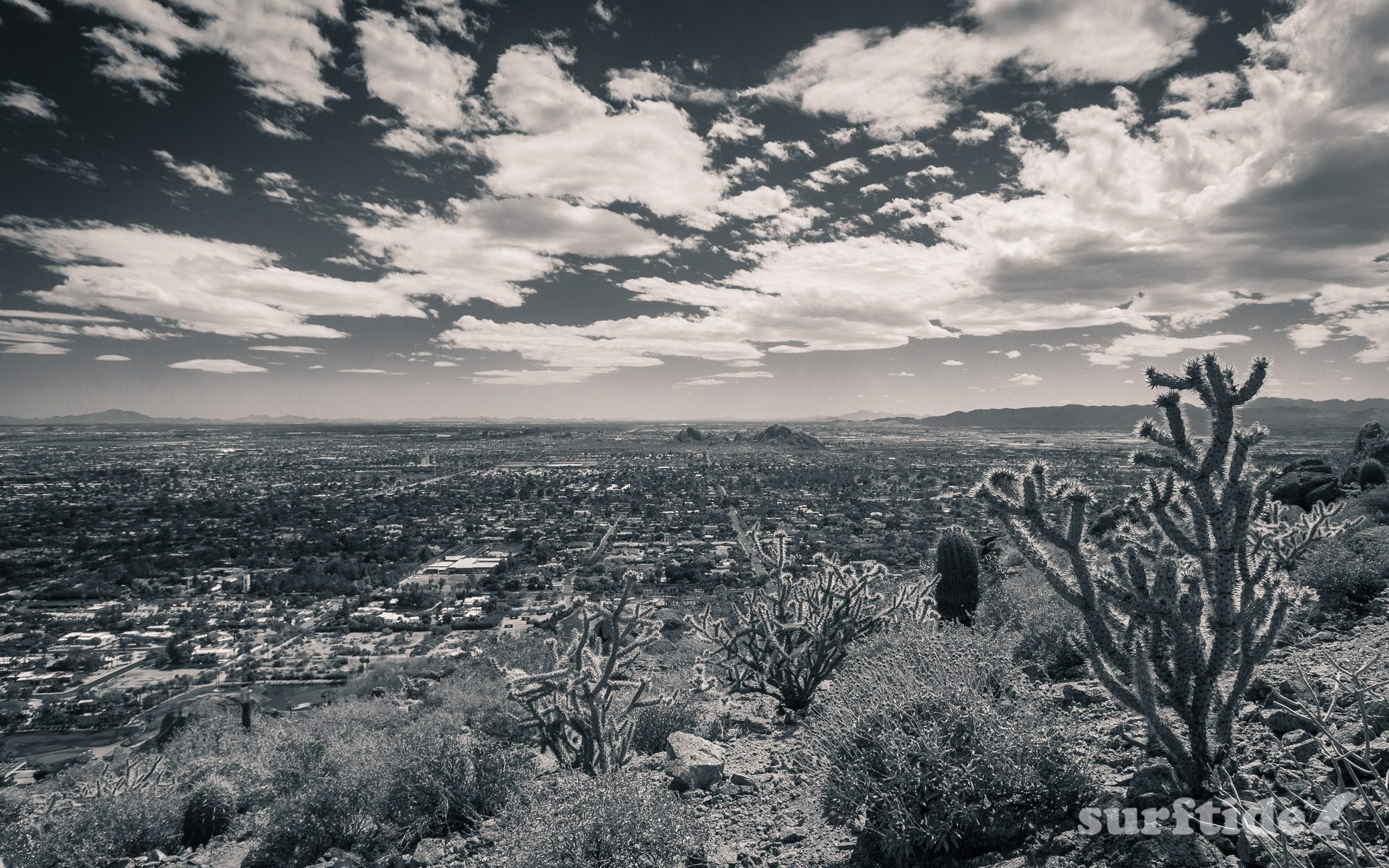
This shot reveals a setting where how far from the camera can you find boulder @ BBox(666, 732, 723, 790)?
287 inches

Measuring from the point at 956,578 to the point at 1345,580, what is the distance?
7.03m

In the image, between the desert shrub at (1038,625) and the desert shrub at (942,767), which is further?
the desert shrub at (1038,625)

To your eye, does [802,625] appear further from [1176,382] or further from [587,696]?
[1176,382]

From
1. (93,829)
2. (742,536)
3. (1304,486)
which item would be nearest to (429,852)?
(93,829)

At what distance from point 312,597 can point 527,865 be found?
37.8 meters

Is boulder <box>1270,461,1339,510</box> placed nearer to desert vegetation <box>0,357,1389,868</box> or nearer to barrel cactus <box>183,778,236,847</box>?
desert vegetation <box>0,357,1389,868</box>

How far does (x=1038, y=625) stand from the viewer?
32.1ft

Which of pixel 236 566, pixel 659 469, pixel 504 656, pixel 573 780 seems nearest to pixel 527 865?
pixel 573 780

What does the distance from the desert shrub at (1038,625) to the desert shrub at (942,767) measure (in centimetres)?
89

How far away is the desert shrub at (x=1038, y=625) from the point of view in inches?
337

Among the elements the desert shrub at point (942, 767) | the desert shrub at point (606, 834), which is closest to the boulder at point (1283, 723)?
the desert shrub at point (942, 767)

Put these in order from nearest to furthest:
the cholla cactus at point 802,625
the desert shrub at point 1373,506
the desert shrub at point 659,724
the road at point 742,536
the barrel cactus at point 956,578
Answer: the desert shrub at point 659,724
the cholla cactus at point 802,625
the desert shrub at point 1373,506
the barrel cactus at point 956,578
the road at point 742,536

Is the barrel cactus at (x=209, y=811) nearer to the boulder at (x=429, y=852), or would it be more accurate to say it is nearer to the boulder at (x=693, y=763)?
the boulder at (x=429, y=852)

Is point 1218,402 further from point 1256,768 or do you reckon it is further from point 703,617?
point 703,617
